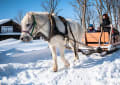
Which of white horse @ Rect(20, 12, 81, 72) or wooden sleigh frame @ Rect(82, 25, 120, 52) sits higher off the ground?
white horse @ Rect(20, 12, 81, 72)

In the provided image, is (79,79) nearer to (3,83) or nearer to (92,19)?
(3,83)

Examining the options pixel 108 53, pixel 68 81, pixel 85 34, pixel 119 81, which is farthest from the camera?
pixel 85 34

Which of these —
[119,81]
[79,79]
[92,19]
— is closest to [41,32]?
[79,79]

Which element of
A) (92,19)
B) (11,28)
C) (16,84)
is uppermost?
(92,19)

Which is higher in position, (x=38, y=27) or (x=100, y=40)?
(x=38, y=27)

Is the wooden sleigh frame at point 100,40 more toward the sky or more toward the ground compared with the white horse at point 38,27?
more toward the ground

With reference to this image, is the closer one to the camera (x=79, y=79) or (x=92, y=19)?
(x=79, y=79)

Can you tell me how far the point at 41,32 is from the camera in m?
3.00

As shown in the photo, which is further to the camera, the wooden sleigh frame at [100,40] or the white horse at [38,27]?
A: the wooden sleigh frame at [100,40]

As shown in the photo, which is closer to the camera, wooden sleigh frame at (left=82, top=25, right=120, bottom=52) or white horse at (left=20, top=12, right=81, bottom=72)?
white horse at (left=20, top=12, right=81, bottom=72)

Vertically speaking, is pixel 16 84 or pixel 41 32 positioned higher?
pixel 41 32

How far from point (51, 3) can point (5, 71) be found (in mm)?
17549

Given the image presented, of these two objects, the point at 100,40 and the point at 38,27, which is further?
the point at 100,40

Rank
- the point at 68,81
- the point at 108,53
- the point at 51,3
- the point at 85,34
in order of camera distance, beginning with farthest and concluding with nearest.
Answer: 1. the point at 51,3
2. the point at 85,34
3. the point at 108,53
4. the point at 68,81
